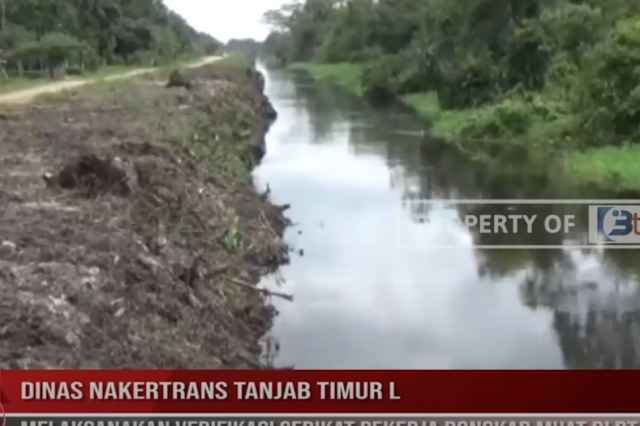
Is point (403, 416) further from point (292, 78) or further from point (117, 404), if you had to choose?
point (292, 78)

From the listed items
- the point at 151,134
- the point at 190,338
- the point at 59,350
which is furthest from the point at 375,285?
the point at 151,134

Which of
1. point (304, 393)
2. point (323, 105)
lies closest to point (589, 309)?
point (304, 393)

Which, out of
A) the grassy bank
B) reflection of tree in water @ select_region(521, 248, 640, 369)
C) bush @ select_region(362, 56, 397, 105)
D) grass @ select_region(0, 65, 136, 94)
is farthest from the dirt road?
reflection of tree in water @ select_region(521, 248, 640, 369)

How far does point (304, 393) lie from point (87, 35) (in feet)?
26.9

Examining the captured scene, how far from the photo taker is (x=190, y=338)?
9.64 feet

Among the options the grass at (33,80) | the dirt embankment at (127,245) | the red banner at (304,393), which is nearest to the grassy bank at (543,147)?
the dirt embankment at (127,245)

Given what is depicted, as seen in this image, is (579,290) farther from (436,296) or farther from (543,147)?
(543,147)

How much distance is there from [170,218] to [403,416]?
7.60ft

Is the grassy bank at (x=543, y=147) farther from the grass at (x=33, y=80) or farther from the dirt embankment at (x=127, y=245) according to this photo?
the grass at (x=33, y=80)

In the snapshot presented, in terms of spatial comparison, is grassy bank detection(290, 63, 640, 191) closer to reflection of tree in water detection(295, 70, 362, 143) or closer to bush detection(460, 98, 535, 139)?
bush detection(460, 98, 535, 139)

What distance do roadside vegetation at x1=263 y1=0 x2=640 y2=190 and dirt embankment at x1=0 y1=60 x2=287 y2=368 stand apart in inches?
37.6

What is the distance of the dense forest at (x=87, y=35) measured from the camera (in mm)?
7426

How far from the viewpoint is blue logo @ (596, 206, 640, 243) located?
223 centimetres

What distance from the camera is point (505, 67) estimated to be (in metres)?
9.91
